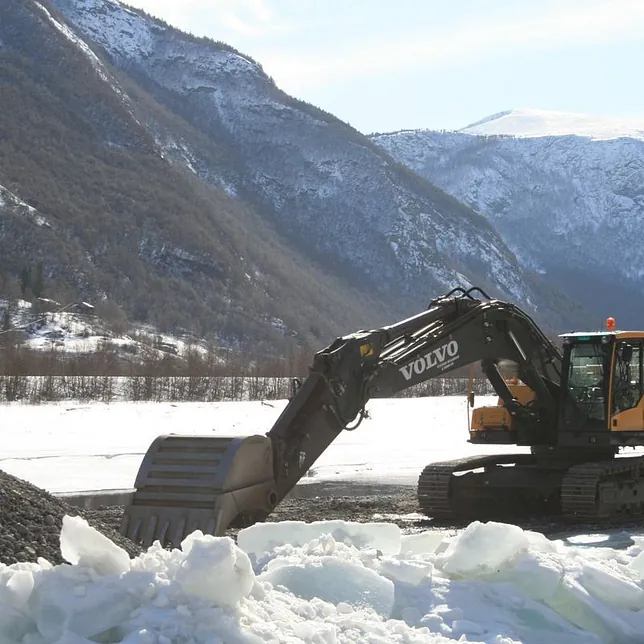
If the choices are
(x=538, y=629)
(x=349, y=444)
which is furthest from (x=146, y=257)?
(x=538, y=629)

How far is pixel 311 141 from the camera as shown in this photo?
593 feet

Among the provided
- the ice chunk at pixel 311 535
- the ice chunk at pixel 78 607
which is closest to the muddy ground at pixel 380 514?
the ice chunk at pixel 311 535

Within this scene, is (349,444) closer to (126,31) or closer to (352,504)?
(352,504)

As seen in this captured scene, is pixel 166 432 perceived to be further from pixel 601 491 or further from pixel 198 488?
pixel 198 488

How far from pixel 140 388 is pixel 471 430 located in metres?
24.5

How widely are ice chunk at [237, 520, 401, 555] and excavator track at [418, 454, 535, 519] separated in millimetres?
5082

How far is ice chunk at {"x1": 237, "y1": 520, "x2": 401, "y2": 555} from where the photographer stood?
24.8 ft

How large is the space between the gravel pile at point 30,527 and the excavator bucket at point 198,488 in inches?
14.2

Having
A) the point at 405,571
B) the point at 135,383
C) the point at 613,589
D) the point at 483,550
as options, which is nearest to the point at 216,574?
the point at 405,571

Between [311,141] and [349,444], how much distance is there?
159588mm

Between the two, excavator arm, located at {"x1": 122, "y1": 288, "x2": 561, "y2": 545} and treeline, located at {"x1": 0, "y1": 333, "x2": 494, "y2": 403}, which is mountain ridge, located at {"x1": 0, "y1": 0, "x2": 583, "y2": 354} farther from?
excavator arm, located at {"x1": 122, "y1": 288, "x2": 561, "y2": 545}

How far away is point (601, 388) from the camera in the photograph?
12.9 metres

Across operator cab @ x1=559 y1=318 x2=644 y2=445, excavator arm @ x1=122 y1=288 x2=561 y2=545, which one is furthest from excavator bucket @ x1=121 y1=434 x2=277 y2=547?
operator cab @ x1=559 y1=318 x2=644 y2=445

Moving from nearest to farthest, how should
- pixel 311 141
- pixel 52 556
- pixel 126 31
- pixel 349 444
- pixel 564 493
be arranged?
pixel 52 556 < pixel 564 493 < pixel 349 444 < pixel 311 141 < pixel 126 31
